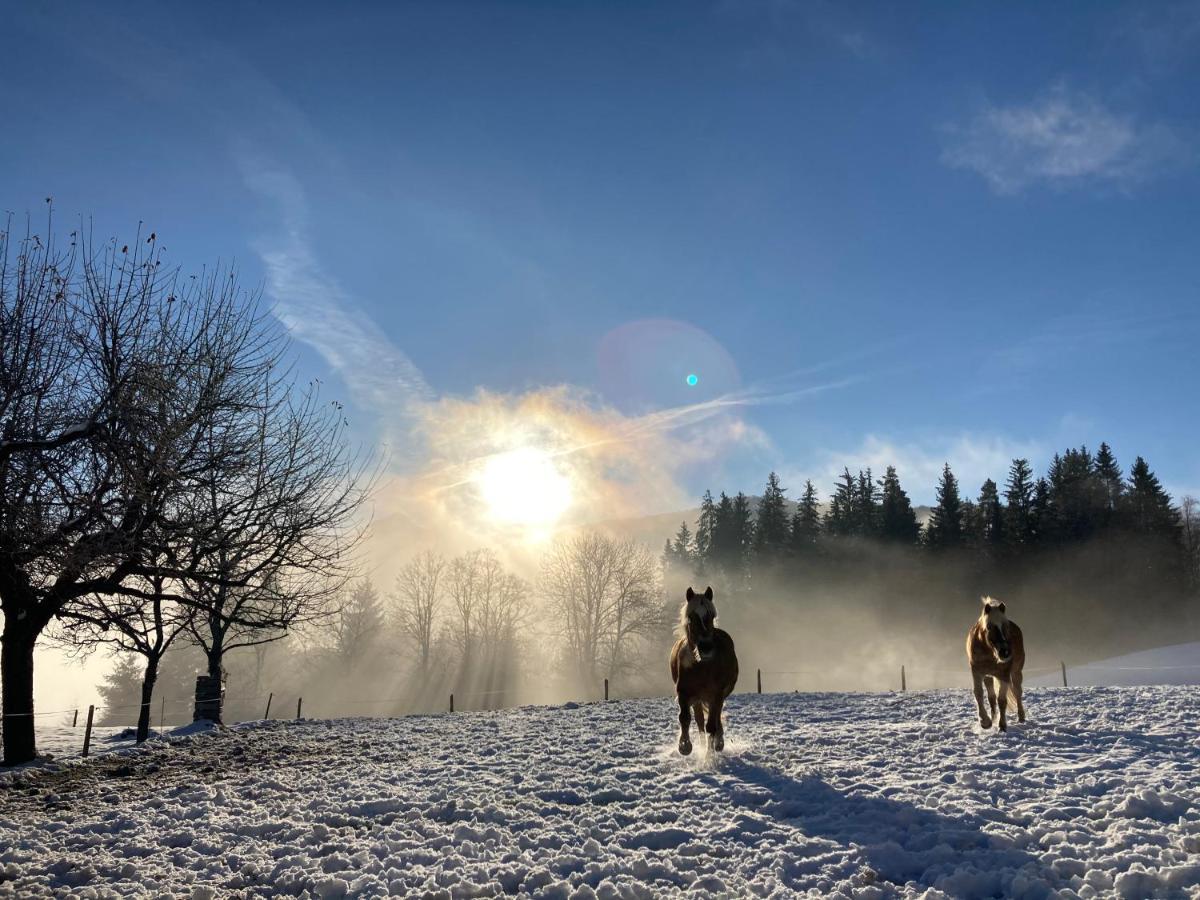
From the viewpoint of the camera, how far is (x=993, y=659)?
44.3 feet

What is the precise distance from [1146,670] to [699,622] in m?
36.1

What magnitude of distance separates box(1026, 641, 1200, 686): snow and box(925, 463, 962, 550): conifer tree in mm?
18561

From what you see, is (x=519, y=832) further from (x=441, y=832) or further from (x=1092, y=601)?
(x=1092, y=601)

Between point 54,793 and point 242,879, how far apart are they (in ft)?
23.6

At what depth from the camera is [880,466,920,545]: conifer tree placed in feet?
212

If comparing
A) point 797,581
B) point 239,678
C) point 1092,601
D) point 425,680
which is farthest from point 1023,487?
point 239,678

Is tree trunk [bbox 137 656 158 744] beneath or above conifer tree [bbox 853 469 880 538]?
beneath

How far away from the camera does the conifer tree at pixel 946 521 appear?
62562 mm

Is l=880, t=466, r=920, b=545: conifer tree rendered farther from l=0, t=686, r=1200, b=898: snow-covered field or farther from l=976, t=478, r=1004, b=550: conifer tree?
l=0, t=686, r=1200, b=898: snow-covered field

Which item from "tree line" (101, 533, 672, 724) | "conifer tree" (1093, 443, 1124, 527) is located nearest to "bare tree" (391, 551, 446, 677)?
"tree line" (101, 533, 672, 724)

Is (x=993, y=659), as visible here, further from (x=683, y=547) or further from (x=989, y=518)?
(x=683, y=547)

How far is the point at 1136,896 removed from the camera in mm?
5613

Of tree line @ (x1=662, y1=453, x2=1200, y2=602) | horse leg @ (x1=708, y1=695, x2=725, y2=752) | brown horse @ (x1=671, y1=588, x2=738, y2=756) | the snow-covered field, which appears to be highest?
tree line @ (x1=662, y1=453, x2=1200, y2=602)

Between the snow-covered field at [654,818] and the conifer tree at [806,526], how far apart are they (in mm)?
54472
